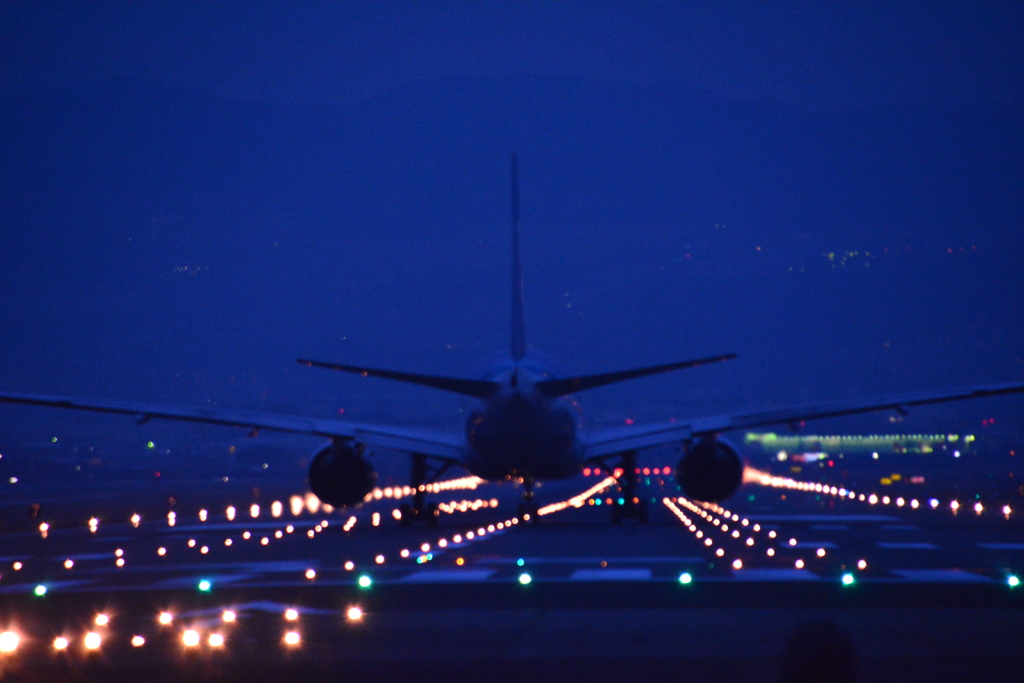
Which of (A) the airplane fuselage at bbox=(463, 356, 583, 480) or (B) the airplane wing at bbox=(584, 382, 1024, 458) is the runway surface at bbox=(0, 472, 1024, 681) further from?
(B) the airplane wing at bbox=(584, 382, 1024, 458)

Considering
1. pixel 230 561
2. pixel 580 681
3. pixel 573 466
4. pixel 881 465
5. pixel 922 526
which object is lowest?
pixel 580 681

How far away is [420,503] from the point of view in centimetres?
2925

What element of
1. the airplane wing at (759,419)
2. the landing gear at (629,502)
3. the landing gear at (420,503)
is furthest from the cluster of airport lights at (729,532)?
→ the landing gear at (420,503)

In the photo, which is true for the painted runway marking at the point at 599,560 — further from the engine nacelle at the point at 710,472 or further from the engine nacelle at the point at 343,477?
the engine nacelle at the point at 343,477

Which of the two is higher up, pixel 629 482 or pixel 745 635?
pixel 629 482

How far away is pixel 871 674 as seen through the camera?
30.0 ft

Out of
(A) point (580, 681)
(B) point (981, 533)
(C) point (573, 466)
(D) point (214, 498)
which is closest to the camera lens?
(A) point (580, 681)

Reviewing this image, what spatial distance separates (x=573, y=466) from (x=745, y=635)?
18.0 meters

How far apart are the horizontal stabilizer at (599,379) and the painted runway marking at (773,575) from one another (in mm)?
5573

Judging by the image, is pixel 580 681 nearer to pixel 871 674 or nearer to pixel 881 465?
pixel 871 674

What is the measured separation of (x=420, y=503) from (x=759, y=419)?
852cm

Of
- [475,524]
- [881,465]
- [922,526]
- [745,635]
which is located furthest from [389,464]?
[745,635]

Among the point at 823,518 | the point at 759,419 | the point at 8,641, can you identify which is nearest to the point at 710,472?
the point at 759,419

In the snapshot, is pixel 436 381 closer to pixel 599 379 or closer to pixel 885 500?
pixel 599 379
